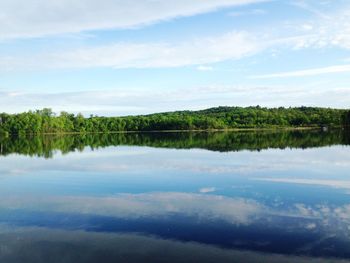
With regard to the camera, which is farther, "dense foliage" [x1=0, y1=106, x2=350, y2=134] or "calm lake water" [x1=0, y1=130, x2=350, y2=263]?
"dense foliage" [x1=0, y1=106, x2=350, y2=134]

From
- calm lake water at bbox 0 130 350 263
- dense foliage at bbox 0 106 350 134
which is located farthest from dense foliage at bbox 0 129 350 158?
dense foliage at bbox 0 106 350 134

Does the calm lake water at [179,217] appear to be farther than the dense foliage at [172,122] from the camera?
No

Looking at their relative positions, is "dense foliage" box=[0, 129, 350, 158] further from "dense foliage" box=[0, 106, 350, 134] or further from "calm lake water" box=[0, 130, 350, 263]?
"dense foliage" box=[0, 106, 350, 134]

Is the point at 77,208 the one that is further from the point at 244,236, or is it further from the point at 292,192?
the point at 292,192

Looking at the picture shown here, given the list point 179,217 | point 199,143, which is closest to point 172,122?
point 199,143

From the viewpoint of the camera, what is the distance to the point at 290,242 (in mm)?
10242

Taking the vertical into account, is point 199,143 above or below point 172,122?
below

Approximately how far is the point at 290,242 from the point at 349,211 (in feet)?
13.1

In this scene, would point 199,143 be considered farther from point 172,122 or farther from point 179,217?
point 172,122

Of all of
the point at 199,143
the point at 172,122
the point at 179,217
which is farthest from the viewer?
the point at 172,122

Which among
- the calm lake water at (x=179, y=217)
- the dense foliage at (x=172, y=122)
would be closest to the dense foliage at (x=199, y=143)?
the calm lake water at (x=179, y=217)

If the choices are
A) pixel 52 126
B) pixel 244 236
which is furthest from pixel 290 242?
pixel 52 126

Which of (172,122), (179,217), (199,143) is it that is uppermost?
(172,122)

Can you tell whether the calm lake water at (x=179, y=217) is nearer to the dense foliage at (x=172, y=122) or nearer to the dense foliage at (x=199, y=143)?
the dense foliage at (x=199, y=143)
